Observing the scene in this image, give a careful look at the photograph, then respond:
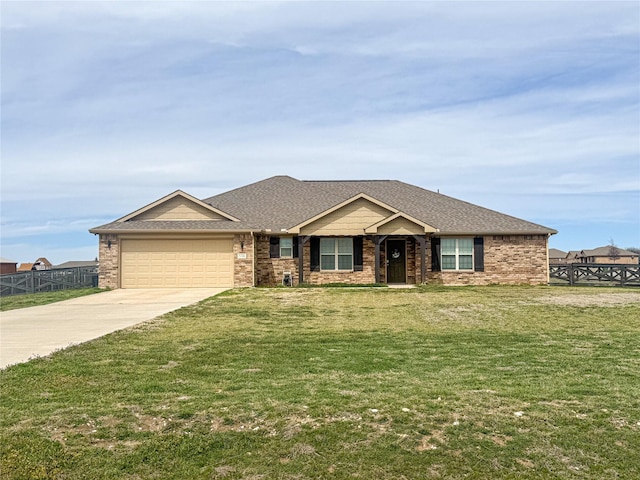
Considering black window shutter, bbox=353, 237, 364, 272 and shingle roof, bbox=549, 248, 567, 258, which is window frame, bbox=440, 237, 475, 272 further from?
shingle roof, bbox=549, 248, 567, 258

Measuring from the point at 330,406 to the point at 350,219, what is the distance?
18019mm

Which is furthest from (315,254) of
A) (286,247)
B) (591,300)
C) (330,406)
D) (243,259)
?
(330,406)

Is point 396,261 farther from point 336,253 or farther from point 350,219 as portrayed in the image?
point 350,219

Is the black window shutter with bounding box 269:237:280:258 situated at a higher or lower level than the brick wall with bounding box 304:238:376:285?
higher

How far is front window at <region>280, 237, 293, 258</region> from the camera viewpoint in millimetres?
23969

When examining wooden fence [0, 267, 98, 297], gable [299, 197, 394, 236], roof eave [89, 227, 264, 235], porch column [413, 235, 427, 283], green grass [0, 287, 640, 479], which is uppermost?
gable [299, 197, 394, 236]

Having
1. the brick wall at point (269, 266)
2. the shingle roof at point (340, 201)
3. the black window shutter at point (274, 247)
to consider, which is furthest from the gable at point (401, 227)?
the black window shutter at point (274, 247)

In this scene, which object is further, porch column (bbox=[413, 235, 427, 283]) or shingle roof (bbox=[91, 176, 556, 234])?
shingle roof (bbox=[91, 176, 556, 234])

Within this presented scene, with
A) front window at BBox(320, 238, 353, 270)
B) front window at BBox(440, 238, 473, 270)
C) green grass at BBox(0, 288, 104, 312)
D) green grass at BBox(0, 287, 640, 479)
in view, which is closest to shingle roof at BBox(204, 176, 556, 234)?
front window at BBox(440, 238, 473, 270)

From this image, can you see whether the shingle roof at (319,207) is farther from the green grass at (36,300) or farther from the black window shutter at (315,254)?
the green grass at (36,300)

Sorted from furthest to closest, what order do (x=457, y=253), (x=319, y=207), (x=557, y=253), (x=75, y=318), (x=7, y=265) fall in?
(x=557, y=253) < (x=7, y=265) < (x=319, y=207) < (x=457, y=253) < (x=75, y=318)

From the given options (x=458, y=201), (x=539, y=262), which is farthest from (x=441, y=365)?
(x=458, y=201)

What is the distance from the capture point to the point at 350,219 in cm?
2327

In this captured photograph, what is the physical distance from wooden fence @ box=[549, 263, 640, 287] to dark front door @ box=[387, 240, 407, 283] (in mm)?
7596
